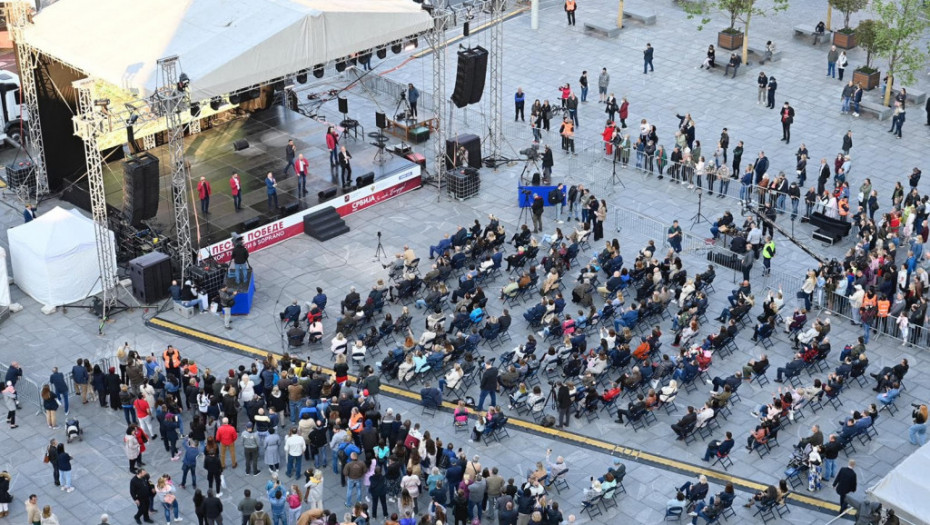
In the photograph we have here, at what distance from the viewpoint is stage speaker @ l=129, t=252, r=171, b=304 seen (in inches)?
1569

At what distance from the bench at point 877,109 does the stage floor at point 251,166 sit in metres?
17.3

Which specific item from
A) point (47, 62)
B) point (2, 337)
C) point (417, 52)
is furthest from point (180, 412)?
point (417, 52)

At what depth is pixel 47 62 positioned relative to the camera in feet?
147

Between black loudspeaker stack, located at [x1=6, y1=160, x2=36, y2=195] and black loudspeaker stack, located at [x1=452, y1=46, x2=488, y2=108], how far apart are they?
14.2m

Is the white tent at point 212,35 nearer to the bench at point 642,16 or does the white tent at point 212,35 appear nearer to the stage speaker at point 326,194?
the stage speaker at point 326,194

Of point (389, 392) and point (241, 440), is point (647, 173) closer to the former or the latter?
point (389, 392)

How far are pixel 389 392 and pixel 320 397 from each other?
2469 mm

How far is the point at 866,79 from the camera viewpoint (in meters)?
53.3

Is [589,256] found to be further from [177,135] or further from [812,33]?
[812,33]

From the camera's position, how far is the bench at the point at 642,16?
6056 cm

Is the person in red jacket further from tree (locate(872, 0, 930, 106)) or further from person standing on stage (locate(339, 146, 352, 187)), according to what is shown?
tree (locate(872, 0, 930, 106))

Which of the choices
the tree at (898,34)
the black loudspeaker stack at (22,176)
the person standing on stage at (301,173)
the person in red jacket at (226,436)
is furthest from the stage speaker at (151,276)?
the tree at (898,34)

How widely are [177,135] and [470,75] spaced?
→ 11.0 metres

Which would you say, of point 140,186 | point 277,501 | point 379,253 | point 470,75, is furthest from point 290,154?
point 277,501
